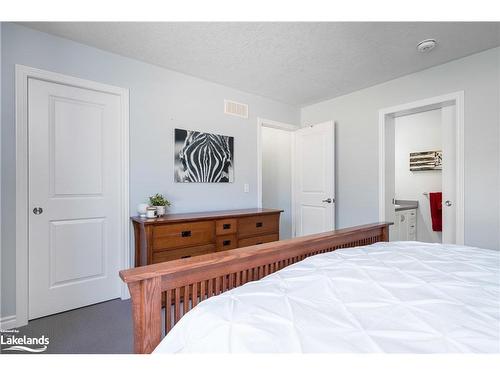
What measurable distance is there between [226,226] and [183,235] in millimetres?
457

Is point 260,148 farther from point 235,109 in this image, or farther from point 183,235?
point 183,235

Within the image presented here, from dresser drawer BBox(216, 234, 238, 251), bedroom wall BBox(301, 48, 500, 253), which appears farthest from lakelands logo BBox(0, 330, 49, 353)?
bedroom wall BBox(301, 48, 500, 253)

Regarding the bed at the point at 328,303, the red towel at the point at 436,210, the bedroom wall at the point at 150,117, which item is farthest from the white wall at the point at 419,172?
the bed at the point at 328,303

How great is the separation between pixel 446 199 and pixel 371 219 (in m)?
0.81

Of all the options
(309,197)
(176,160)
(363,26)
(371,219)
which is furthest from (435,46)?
(176,160)

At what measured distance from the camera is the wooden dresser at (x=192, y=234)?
217 centimetres

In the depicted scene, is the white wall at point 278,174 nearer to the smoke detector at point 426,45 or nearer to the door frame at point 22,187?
the smoke detector at point 426,45

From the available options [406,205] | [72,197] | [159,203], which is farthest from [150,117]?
[406,205]

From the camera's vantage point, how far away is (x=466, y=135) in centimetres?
246

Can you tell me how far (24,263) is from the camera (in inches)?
78.3

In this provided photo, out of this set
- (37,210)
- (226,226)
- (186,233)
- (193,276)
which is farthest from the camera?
(226,226)

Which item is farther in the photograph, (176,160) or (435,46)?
(176,160)

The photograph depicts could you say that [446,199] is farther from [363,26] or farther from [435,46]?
[363,26]

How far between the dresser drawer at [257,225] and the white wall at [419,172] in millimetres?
2511
